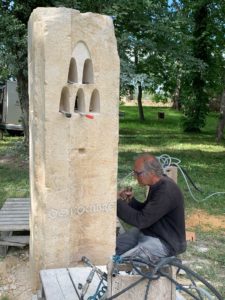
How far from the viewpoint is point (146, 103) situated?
4206 centimetres

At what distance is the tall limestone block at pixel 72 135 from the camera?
4.14m

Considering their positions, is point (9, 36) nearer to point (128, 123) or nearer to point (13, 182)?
point (13, 182)

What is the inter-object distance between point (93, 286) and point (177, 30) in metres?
10.7

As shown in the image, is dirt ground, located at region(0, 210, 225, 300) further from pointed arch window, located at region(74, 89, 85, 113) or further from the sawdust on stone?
pointed arch window, located at region(74, 89, 85, 113)

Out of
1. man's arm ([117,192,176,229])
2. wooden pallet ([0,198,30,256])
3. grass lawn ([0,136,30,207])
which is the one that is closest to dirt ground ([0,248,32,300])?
wooden pallet ([0,198,30,256])

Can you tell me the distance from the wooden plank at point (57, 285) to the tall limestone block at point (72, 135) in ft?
0.72

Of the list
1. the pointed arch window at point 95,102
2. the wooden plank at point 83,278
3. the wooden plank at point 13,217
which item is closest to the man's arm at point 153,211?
the wooden plank at point 83,278

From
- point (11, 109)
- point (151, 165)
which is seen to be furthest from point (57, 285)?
point (11, 109)

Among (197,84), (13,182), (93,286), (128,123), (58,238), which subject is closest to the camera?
(93,286)

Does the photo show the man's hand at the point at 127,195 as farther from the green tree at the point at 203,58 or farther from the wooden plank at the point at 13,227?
the green tree at the point at 203,58

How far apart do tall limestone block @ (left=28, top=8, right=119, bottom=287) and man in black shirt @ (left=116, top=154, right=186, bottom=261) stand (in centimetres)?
34

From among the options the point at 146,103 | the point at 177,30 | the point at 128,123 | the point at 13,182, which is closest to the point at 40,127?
the point at 13,182

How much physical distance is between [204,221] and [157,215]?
147 inches

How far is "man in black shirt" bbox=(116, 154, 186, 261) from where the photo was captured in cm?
413
